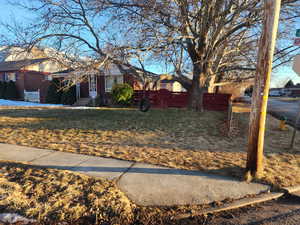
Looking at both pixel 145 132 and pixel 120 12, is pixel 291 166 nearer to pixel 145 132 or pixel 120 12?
pixel 145 132

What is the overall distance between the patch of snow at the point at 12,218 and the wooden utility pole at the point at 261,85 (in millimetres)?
3268

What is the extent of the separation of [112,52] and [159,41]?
2.11m

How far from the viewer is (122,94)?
547 inches

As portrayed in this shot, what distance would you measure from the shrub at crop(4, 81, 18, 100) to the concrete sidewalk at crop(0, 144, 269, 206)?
21.1m

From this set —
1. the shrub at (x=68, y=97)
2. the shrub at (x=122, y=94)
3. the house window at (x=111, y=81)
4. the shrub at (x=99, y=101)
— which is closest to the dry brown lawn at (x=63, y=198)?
the shrub at (x=122, y=94)

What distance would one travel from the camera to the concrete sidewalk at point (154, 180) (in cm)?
244

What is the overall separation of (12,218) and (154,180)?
6.19 feet

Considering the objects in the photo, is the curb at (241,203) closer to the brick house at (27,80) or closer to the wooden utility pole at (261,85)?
the wooden utility pole at (261,85)

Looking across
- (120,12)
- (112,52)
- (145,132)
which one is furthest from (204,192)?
(120,12)

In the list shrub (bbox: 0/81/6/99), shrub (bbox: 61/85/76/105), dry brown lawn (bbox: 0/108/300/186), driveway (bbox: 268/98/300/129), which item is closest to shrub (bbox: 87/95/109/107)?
shrub (bbox: 61/85/76/105)

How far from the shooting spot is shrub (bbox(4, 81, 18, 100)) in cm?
2042

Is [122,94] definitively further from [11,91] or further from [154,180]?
[11,91]

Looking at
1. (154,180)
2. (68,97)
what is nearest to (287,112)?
(154,180)

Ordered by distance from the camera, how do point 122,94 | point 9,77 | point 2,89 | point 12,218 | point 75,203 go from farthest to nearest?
point 9,77 < point 2,89 < point 122,94 < point 75,203 < point 12,218
